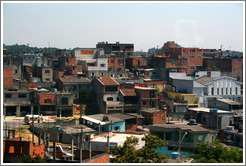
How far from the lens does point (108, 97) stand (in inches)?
1212

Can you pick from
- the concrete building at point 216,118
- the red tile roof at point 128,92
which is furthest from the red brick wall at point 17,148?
the concrete building at point 216,118

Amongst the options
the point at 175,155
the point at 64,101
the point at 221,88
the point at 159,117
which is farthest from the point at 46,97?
the point at 221,88

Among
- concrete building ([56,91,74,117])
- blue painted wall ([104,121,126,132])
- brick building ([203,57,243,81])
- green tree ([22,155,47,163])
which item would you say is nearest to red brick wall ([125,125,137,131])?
blue painted wall ([104,121,126,132])

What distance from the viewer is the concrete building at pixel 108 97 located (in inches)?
1184

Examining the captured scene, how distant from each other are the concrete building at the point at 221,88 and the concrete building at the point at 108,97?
678cm

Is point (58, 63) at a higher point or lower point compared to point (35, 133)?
higher

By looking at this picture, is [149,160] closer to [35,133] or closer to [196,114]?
[35,133]

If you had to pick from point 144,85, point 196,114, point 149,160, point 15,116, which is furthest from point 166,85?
point 149,160

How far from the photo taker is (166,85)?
35594 mm

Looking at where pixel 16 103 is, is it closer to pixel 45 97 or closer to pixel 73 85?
pixel 45 97

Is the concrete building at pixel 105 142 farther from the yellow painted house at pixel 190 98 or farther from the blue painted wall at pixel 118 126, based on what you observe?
the yellow painted house at pixel 190 98

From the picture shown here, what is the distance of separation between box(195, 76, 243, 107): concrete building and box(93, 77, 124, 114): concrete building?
678cm

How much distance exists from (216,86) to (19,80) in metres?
13.9

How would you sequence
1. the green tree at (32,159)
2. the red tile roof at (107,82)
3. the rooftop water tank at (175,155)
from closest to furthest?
the green tree at (32,159)
the rooftop water tank at (175,155)
the red tile roof at (107,82)
